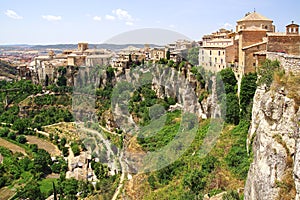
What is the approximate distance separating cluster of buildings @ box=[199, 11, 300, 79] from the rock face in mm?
2116

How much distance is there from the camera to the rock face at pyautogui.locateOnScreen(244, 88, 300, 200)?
601 centimetres

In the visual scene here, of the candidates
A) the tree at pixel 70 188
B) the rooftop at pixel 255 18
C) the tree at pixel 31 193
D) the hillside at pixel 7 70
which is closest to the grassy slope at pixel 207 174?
the tree at pixel 70 188

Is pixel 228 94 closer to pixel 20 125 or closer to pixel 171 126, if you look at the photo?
pixel 171 126

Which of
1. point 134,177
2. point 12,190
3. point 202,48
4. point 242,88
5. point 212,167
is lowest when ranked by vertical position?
point 12,190

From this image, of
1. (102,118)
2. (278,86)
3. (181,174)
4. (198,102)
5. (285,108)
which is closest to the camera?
(285,108)

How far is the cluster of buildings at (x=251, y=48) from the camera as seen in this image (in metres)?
12.3

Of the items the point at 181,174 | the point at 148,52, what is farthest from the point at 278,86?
the point at 148,52

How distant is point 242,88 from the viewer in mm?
13523

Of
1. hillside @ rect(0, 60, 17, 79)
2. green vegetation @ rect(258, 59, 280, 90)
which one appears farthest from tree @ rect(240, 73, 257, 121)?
hillside @ rect(0, 60, 17, 79)

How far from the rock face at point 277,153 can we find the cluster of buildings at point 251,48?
2.12m

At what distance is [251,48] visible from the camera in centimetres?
1376

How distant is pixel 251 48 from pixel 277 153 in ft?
26.8

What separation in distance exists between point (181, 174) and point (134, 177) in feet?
8.55

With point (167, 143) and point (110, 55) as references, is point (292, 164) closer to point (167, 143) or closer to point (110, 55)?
point (167, 143)
